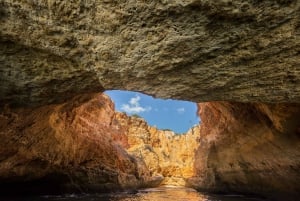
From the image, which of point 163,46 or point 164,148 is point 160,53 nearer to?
point 163,46

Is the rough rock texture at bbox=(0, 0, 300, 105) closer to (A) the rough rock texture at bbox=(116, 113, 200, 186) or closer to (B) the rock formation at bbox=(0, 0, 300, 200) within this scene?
(B) the rock formation at bbox=(0, 0, 300, 200)

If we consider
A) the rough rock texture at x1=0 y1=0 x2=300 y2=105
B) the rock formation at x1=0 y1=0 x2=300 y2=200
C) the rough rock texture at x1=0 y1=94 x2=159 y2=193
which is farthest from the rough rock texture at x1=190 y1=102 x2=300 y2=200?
the rough rock texture at x1=0 y1=94 x2=159 y2=193

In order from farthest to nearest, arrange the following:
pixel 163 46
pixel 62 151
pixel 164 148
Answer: pixel 164 148
pixel 62 151
pixel 163 46

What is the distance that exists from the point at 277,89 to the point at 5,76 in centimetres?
674

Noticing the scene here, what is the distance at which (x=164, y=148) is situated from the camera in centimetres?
5119

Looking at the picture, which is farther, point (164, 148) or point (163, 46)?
point (164, 148)

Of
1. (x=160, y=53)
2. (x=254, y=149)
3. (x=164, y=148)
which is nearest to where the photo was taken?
(x=160, y=53)

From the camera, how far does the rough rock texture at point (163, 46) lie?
5.55 metres

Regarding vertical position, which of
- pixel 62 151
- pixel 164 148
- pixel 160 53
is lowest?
pixel 62 151

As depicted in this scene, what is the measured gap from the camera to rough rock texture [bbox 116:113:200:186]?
41.8 metres

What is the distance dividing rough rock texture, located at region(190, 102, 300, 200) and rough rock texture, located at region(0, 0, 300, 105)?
3703 mm

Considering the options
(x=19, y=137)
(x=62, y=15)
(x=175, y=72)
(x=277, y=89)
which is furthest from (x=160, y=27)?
(x=19, y=137)

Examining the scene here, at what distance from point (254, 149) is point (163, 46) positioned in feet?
28.7

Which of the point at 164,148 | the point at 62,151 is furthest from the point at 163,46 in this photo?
the point at 164,148
